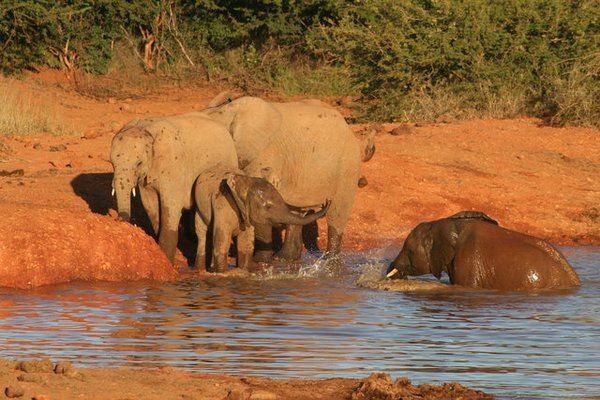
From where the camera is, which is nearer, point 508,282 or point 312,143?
point 508,282

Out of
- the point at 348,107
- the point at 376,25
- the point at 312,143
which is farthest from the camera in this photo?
the point at 348,107

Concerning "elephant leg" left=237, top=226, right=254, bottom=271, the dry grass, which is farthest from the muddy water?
the dry grass

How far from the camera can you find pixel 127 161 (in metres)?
11.8

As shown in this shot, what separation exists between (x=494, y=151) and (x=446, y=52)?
11.4 ft

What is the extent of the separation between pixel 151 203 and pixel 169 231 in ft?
1.41

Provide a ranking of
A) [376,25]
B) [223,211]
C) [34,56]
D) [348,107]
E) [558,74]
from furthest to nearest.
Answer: [34,56], [348,107], [376,25], [558,74], [223,211]

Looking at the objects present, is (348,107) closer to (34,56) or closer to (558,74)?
(558,74)

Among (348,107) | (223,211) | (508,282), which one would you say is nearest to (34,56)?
(348,107)

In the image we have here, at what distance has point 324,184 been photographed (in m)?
13.6

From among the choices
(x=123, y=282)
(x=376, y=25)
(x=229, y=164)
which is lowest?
(x=123, y=282)

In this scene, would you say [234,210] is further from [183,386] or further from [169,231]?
[183,386]

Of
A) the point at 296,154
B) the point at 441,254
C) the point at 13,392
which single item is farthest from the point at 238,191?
the point at 13,392

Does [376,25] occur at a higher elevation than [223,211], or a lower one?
higher

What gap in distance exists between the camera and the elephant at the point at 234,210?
11828mm
